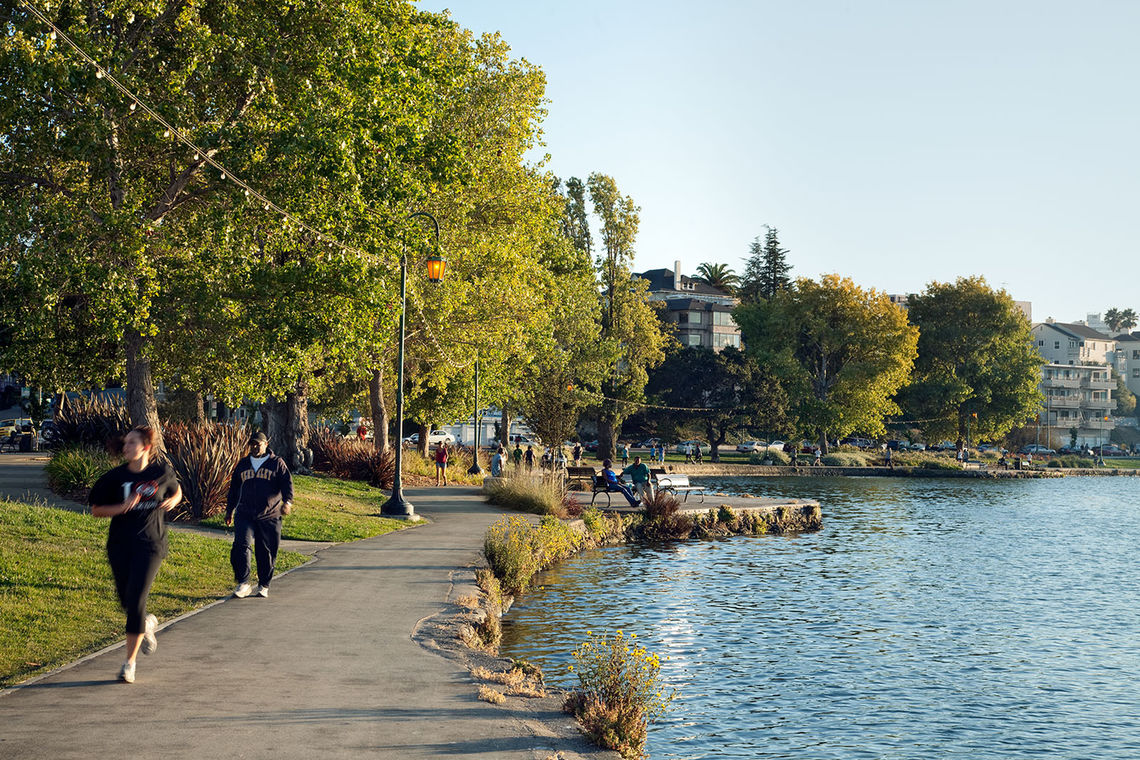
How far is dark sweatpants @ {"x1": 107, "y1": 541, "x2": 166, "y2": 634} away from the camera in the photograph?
32.3 feet

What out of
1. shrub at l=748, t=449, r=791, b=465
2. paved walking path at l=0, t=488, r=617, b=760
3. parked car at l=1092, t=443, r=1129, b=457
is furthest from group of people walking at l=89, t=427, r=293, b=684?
parked car at l=1092, t=443, r=1129, b=457

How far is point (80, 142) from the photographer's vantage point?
71.8 ft

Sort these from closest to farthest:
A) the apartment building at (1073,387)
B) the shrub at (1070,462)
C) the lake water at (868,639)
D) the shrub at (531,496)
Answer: the lake water at (868,639), the shrub at (531,496), the shrub at (1070,462), the apartment building at (1073,387)

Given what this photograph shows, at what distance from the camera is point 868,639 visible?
19062 mm

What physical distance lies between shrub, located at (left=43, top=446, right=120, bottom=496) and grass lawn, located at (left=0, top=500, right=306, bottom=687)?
13.1 ft

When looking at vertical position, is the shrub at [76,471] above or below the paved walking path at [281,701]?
above

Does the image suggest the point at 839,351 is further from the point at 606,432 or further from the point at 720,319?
the point at 720,319

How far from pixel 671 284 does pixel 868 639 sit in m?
147

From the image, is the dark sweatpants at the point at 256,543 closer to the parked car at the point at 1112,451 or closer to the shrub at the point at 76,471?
the shrub at the point at 76,471

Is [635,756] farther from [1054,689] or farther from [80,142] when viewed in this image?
[80,142]

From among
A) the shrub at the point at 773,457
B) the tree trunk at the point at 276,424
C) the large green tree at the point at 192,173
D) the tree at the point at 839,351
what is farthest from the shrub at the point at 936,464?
the large green tree at the point at 192,173

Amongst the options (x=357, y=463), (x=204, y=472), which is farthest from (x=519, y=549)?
(x=357, y=463)

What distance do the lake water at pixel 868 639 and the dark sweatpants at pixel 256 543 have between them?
3895mm

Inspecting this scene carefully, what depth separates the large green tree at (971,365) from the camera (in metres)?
102
